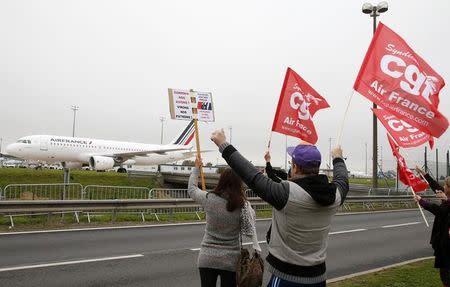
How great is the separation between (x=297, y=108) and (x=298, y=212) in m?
5.42

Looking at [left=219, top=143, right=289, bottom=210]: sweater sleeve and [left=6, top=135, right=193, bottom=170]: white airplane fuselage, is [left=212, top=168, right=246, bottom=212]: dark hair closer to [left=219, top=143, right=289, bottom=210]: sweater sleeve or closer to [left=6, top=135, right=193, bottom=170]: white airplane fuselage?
[left=219, top=143, right=289, bottom=210]: sweater sleeve

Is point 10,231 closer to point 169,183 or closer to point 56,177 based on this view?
point 56,177

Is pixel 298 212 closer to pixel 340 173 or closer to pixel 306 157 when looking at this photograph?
pixel 306 157

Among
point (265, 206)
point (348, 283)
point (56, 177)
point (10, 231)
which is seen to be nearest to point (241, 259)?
point (348, 283)

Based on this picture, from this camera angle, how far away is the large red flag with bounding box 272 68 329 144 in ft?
27.3

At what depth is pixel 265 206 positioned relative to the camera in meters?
22.0

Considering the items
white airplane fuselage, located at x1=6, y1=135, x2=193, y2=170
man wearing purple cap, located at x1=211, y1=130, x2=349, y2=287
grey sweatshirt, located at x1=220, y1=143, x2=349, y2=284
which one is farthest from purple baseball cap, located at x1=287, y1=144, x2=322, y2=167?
white airplane fuselage, located at x1=6, y1=135, x2=193, y2=170

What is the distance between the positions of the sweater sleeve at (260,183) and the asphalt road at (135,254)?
441 cm

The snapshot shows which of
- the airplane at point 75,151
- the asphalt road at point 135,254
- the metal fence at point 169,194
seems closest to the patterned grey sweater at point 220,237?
the asphalt road at point 135,254

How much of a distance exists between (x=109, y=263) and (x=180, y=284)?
1892 millimetres

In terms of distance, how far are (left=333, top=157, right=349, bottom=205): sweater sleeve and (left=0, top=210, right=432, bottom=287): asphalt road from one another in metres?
4.06

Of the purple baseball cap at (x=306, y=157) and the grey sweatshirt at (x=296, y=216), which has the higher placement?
the purple baseball cap at (x=306, y=157)

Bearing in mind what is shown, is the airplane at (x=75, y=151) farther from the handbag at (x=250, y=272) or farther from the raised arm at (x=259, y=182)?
the raised arm at (x=259, y=182)

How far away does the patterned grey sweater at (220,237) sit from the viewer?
4.24 meters
